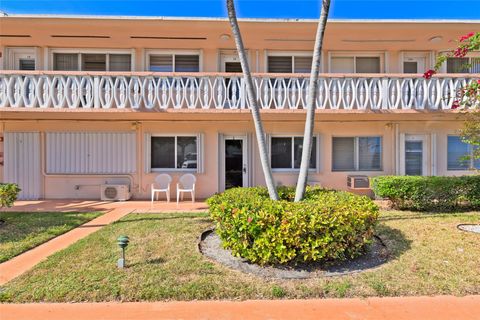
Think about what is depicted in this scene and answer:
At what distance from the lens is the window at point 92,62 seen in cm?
1005

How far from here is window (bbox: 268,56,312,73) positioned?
33.8 ft

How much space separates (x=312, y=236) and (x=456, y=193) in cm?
609

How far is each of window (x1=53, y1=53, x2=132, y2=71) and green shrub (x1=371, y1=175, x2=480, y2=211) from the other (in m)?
9.45

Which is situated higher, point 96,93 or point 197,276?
point 96,93

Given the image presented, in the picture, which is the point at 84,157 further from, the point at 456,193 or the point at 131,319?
the point at 456,193

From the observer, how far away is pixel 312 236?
152 inches

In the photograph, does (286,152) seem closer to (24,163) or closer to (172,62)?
(172,62)

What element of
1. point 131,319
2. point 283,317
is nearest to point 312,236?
point 283,317

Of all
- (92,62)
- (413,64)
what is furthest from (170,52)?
(413,64)

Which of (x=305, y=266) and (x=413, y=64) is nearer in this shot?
(x=305, y=266)

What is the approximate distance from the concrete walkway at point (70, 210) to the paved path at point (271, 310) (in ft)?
4.01

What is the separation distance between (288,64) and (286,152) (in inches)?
126

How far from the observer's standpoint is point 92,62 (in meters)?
10.1

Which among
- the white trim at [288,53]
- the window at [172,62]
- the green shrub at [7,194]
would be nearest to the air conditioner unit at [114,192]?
the green shrub at [7,194]
